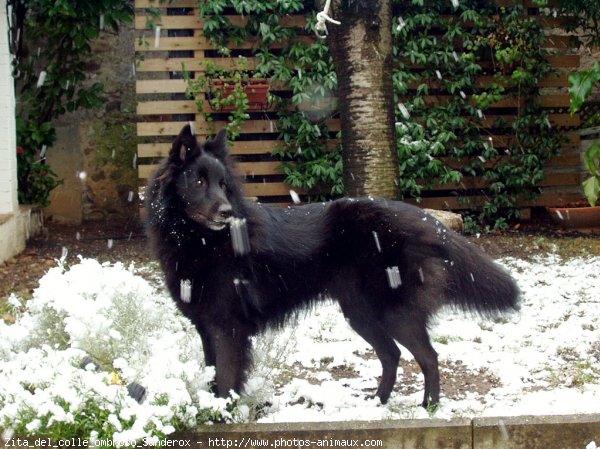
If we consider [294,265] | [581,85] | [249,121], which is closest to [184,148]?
[294,265]

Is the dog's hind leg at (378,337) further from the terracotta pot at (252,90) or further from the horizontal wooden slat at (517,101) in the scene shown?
the horizontal wooden slat at (517,101)

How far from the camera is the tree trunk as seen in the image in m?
5.59

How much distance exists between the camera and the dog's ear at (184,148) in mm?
3252

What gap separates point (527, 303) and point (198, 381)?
9.62ft

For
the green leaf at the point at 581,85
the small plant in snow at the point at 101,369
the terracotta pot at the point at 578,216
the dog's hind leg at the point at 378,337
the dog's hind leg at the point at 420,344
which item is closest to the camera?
the small plant in snow at the point at 101,369

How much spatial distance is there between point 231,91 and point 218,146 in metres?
4.59

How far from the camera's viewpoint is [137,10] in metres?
8.52

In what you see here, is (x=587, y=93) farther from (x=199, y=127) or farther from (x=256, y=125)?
(x=199, y=127)

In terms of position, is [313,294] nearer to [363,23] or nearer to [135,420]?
[135,420]

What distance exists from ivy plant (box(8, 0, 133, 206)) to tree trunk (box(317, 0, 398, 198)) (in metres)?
3.10

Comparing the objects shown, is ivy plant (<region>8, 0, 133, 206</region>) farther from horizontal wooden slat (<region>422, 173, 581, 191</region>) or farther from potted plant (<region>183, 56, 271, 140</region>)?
horizontal wooden slat (<region>422, 173, 581, 191</region>)

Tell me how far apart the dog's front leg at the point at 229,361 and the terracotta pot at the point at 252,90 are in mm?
4986

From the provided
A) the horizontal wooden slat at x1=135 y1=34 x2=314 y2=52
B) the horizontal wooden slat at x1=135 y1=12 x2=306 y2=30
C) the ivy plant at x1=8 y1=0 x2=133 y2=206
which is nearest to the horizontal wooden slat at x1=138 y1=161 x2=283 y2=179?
the ivy plant at x1=8 y1=0 x2=133 y2=206

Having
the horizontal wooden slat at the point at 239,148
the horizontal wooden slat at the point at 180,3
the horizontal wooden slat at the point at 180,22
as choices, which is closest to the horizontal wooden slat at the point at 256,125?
the horizontal wooden slat at the point at 239,148
